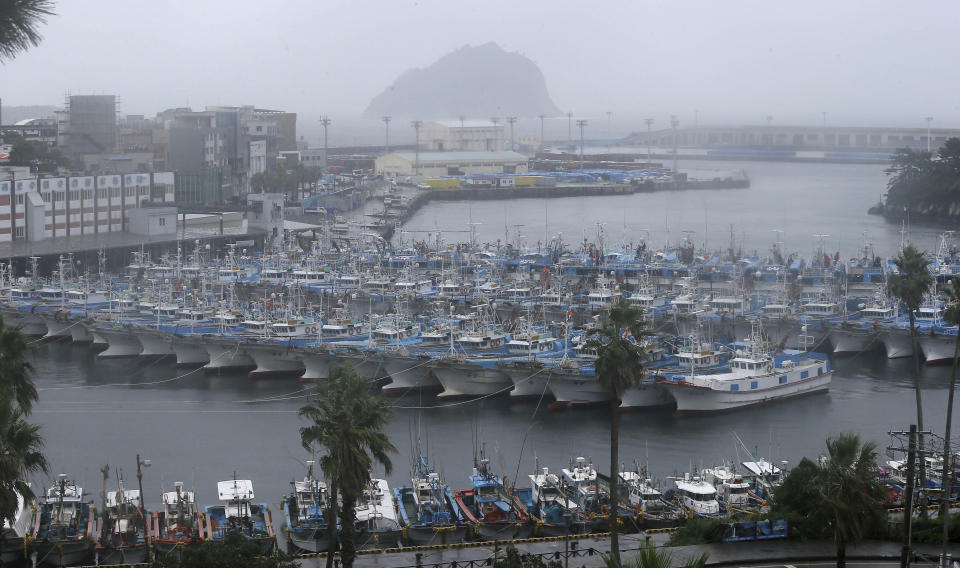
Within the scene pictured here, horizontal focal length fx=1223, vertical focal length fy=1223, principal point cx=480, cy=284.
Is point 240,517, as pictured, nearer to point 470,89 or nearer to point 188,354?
point 188,354

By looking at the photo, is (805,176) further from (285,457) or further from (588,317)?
(285,457)

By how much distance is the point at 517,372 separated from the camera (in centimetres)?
1551

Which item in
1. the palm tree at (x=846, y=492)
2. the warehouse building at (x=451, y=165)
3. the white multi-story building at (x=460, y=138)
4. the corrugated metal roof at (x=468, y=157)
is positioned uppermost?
the white multi-story building at (x=460, y=138)

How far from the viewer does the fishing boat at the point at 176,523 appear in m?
9.15

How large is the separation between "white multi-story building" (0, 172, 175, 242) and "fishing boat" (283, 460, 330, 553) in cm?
1616

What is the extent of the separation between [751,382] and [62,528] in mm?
8397

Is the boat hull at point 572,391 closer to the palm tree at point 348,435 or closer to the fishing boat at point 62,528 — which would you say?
the fishing boat at point 62,528

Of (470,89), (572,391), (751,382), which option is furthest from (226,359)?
(470,89)

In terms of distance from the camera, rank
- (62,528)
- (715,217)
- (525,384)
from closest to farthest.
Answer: (62,528)
(525,384)
(715,217)

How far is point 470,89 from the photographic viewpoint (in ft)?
510

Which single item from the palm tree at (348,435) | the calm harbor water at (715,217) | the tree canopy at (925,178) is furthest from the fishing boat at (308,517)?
the tree canopy at (925,178)

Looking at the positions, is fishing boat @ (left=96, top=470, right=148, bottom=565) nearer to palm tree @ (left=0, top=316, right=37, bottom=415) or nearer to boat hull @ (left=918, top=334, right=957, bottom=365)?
palm tree @ (left=0, top=316, right=37, bottom=415)

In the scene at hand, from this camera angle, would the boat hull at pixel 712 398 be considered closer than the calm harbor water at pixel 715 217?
Yes

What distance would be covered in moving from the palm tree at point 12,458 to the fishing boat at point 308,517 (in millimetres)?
2216
